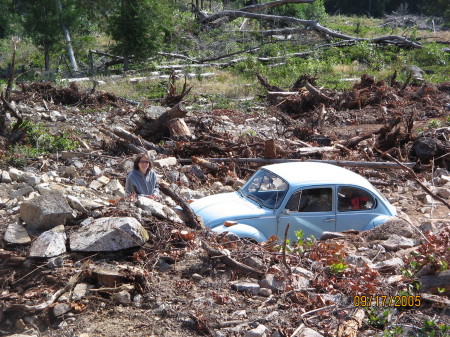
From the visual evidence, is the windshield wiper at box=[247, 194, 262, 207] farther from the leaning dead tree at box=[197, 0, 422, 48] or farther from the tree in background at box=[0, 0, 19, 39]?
the leaning dead tree at box=[197, 0, 422, 48]

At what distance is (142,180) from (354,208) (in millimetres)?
2894

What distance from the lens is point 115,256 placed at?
18.9 feet

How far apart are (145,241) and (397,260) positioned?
2526 mm

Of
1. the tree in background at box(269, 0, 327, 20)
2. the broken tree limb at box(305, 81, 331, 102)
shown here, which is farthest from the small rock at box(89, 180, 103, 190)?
the tree in background at box(269, 0, 327, 20)

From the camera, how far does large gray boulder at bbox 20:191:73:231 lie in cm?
599

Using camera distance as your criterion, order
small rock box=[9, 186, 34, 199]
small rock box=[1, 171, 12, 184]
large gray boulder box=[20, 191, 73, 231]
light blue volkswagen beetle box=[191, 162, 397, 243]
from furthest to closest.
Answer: small rock box=[1, 171, 12, 184] < small rock box=[9, 186, 34, 199] < light blue volkswagen beetle box=[191, 162, 397, 243] < large gray boulder box=[20, 191, 73, 231]

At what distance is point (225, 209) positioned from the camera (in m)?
7.41

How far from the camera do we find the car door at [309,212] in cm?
741

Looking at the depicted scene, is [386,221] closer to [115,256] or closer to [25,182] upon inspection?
[115,256]

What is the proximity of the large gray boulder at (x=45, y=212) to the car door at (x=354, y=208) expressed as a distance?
3495mm

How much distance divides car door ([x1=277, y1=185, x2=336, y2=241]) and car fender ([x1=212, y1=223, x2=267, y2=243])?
1.28ft

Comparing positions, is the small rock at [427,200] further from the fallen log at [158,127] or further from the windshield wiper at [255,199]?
the fallen log at [158,127]

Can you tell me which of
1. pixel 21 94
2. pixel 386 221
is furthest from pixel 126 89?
pixel 386 221

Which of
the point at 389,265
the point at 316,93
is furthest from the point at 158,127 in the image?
the point at 389,265
